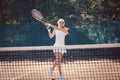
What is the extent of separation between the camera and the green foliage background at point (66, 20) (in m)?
15.4

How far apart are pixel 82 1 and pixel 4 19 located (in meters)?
6.33

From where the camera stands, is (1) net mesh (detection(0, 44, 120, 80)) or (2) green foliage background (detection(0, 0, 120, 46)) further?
(2) green foliage background (detection(0, 0, 120, 46))

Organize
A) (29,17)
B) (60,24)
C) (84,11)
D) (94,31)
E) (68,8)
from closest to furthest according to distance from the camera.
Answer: (60,24) < (94,31) < (29,17) < (68,8) < (84,11)

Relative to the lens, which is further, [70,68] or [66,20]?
[66,20]

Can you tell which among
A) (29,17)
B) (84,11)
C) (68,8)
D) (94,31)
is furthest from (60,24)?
(84,11)

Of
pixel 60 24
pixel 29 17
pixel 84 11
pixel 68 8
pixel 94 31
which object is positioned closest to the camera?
pixel 60 24

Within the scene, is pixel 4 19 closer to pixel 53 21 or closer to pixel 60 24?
pixel 53 21

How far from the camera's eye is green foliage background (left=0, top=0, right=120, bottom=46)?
15359 mm

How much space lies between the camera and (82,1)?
76.8 ft

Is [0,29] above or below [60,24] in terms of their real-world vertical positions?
below

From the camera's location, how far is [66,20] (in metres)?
19.6

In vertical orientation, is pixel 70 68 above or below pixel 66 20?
below

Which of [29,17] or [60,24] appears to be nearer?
[60,24]

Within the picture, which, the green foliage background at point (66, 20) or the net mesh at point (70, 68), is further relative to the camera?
the green foliage background at point (66, 20)
